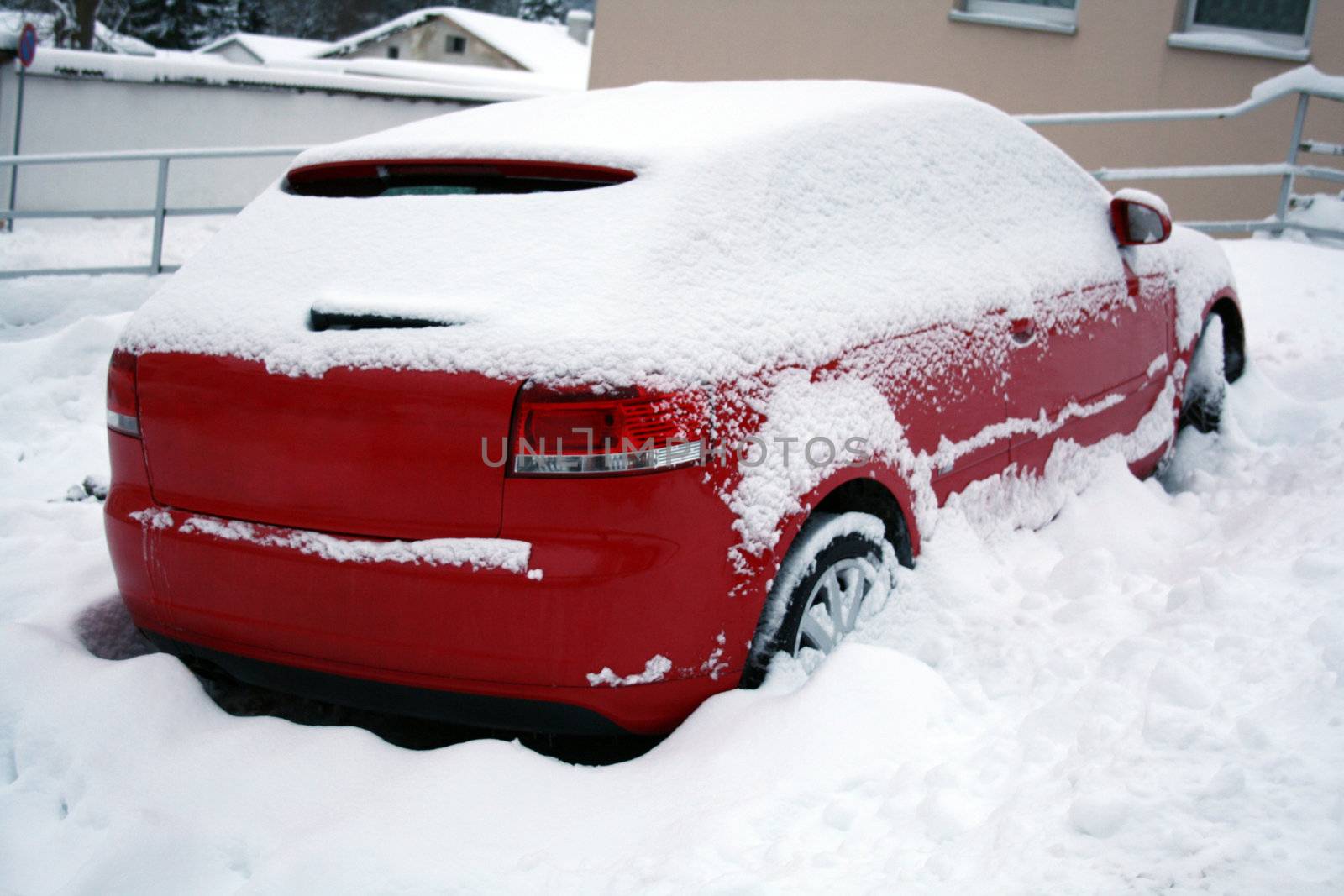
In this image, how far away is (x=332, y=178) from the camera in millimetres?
3012

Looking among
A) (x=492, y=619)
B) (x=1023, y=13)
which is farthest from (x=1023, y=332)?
(x=1023, y=13)

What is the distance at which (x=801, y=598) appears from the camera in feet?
8.78

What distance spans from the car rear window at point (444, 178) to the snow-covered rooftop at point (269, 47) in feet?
148

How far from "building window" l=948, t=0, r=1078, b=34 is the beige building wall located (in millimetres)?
91

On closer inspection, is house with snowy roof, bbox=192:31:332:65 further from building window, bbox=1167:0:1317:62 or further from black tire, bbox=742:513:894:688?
black tire, bbox=742:513:894:688

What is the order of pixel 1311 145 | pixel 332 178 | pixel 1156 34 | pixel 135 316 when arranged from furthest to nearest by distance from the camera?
pixel 1156 34, pixel 1311 145, pixel 332 178, pixel 135 316

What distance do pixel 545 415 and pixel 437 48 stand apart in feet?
174

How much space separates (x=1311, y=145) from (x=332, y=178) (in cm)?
785

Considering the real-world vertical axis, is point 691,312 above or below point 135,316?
above

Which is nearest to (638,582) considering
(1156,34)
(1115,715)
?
(1115,715)

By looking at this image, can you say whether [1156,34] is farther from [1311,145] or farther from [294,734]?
[294,734]

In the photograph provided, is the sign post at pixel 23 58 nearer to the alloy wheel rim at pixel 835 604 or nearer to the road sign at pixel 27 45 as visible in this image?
the road sign at pixel 27 45

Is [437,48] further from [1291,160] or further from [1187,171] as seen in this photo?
[1291,160]

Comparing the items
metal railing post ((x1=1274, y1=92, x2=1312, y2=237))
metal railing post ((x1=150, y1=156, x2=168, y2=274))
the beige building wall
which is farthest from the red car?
the beige building wall
